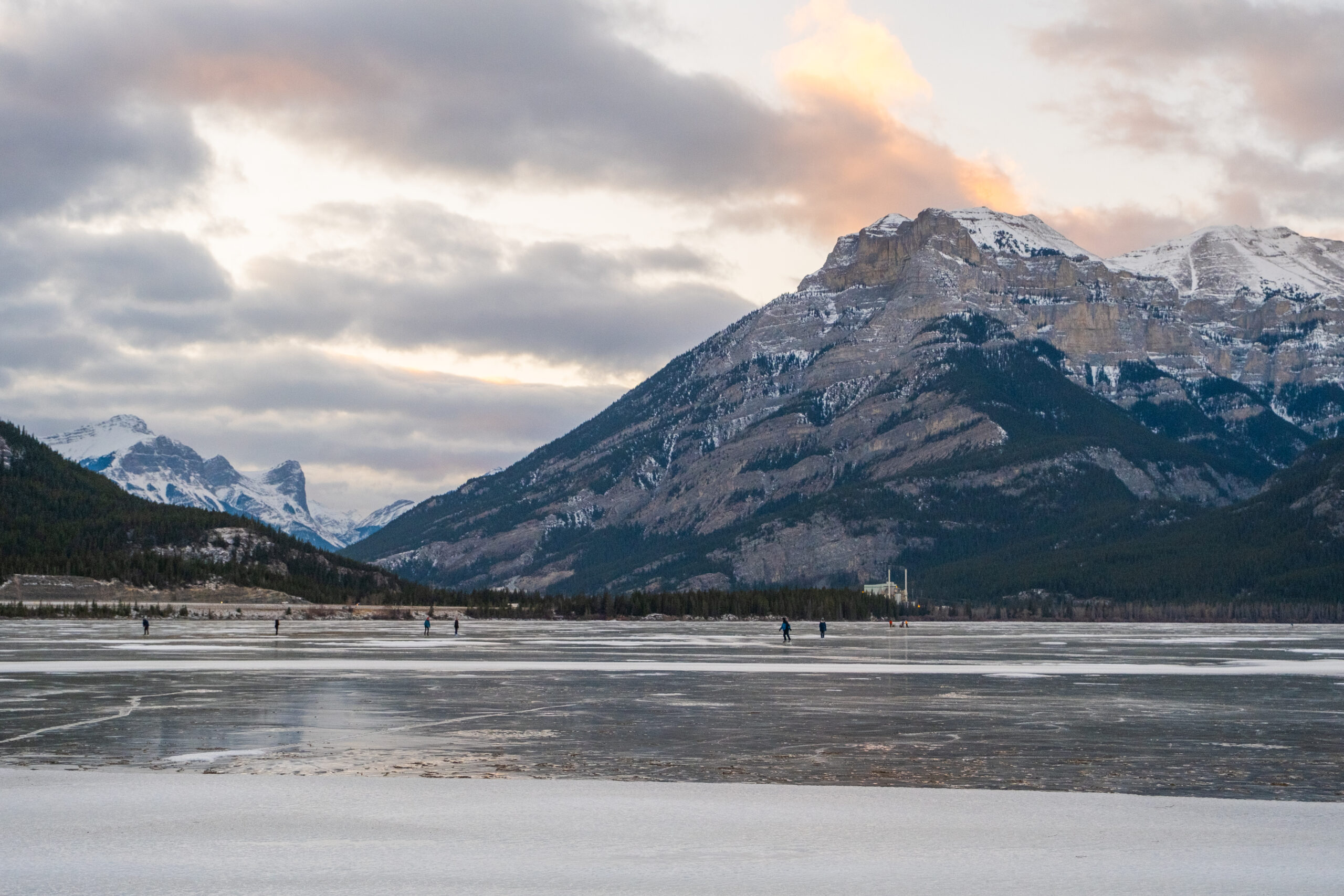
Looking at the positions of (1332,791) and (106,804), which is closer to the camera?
(106,804)

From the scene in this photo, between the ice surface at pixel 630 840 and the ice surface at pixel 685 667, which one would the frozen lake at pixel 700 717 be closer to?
the ice surface at pixel 685 667

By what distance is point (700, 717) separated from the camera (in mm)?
42562

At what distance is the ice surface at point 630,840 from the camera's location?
1980 centimetres

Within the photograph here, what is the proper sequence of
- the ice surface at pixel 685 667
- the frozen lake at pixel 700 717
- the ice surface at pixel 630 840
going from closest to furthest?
the ice surface at pixel 630 840 < the frozen lake at pixel 700 717 < the ice surface at pixel 685 667

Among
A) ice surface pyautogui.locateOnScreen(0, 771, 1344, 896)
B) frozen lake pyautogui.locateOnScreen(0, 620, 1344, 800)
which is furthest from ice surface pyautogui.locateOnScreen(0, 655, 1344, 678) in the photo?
ice surface pyautogui.locateOnScreen(0, 771, 1344, 896)

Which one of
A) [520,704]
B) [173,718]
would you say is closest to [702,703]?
[520,704]

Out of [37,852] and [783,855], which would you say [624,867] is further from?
[37,852]

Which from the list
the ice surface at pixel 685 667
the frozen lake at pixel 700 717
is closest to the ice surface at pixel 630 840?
the frozen lake at pixel 700 717

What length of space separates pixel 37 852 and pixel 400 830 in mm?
5655

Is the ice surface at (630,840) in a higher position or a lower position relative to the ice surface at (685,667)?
higher

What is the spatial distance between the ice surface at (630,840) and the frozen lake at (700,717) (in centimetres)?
238

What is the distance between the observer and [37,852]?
21.4 m

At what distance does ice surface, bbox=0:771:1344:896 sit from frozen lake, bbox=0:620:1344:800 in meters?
2.38

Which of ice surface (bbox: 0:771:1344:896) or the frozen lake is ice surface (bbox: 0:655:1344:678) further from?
ice surface (bbox: 0:771:1344:896)
